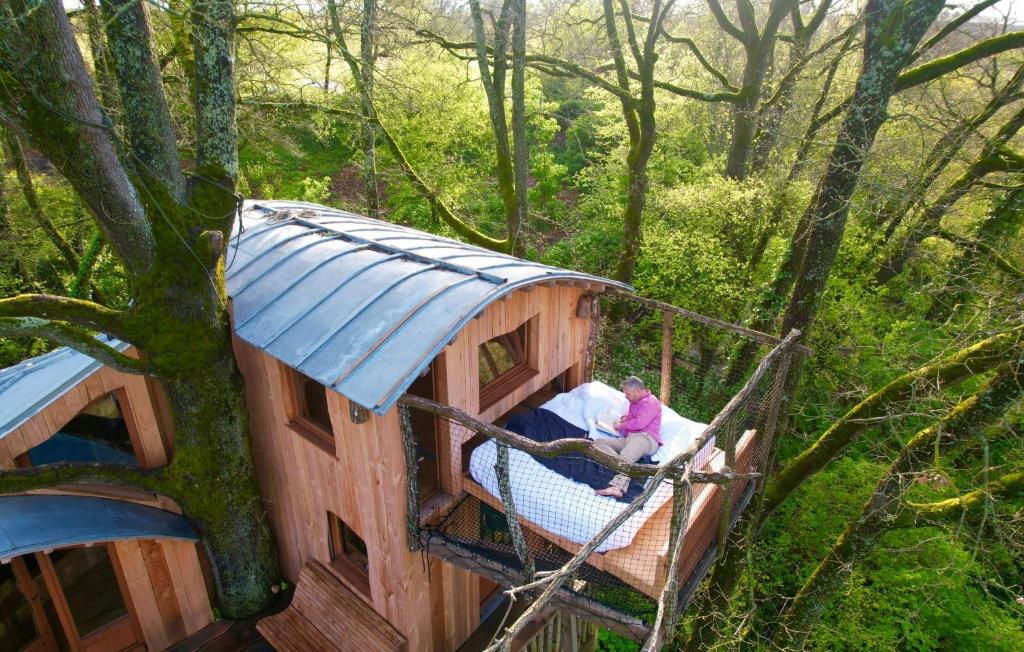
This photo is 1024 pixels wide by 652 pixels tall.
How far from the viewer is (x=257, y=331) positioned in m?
6.08

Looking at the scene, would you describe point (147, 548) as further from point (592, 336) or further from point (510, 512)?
point (592, 336)

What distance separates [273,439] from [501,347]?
3219mm

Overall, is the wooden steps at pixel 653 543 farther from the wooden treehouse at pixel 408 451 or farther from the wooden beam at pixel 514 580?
the wooden beam at pixel 514 580

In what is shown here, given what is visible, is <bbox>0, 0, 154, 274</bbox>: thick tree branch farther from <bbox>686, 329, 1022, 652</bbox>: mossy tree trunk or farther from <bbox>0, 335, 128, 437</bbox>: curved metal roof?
<bbox>686, 329, 1022, 652</bbox>: mossy tree trunk

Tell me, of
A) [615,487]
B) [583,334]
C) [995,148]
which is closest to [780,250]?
[995,148]

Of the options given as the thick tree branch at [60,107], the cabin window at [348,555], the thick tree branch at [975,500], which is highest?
the thick tree branch at [60,107]

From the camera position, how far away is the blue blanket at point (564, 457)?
5801 mm

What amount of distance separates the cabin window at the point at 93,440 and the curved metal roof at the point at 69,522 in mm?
664

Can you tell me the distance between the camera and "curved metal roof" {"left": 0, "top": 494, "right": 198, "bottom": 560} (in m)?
5.36

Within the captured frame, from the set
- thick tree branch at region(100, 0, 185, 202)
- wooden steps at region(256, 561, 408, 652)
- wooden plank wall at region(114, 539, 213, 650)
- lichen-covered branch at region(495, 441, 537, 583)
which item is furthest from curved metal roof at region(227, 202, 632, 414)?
wooden steps at region(256, 561, 408, 652)

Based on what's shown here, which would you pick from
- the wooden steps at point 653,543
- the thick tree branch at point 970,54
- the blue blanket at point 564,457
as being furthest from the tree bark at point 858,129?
the blue blanket at point 564,457

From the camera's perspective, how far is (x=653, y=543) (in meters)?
5.39

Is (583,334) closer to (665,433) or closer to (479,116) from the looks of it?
(665,433)

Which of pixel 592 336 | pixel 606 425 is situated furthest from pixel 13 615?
pixel 592 336
